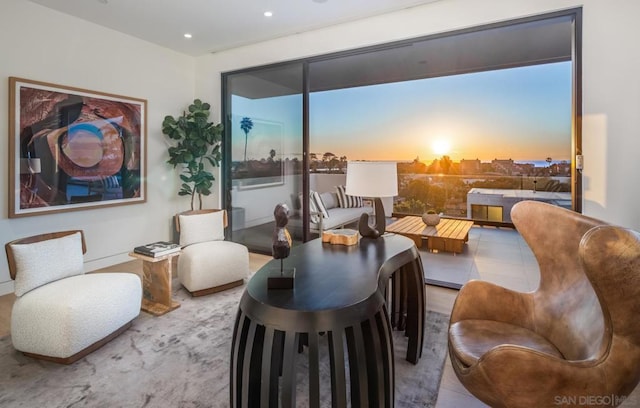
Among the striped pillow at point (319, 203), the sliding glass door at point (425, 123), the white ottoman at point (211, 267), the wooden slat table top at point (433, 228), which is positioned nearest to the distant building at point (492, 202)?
the sliding glass door at point (425, 123)

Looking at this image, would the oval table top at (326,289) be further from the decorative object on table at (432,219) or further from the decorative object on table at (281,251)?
the decorative object on table at (432,219)

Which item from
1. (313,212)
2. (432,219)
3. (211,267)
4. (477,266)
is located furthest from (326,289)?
(432,219)

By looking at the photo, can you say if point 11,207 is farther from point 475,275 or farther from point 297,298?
point 475,275

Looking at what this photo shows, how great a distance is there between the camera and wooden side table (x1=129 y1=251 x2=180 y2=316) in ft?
9.47

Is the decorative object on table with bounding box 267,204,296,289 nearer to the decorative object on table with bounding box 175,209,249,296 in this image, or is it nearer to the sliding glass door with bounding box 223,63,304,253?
the decorative object on table with bounding box 175,209,249,296

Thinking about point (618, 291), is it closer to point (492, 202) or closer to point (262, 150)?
point (262, 150)

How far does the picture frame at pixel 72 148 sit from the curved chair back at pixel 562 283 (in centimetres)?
431

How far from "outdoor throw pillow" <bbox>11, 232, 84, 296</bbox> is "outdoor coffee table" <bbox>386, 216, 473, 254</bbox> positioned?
375 centimetres

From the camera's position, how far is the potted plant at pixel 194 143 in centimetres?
461

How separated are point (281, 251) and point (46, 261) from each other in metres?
1.87

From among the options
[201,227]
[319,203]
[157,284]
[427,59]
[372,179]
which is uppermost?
[427,59]

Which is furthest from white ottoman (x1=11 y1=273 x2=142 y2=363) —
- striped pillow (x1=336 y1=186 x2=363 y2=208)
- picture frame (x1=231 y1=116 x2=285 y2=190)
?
striped pillow (x1=336 y1=186 x2=363 y2=208)

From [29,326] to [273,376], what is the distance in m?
1.83

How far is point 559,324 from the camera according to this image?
1.65m
